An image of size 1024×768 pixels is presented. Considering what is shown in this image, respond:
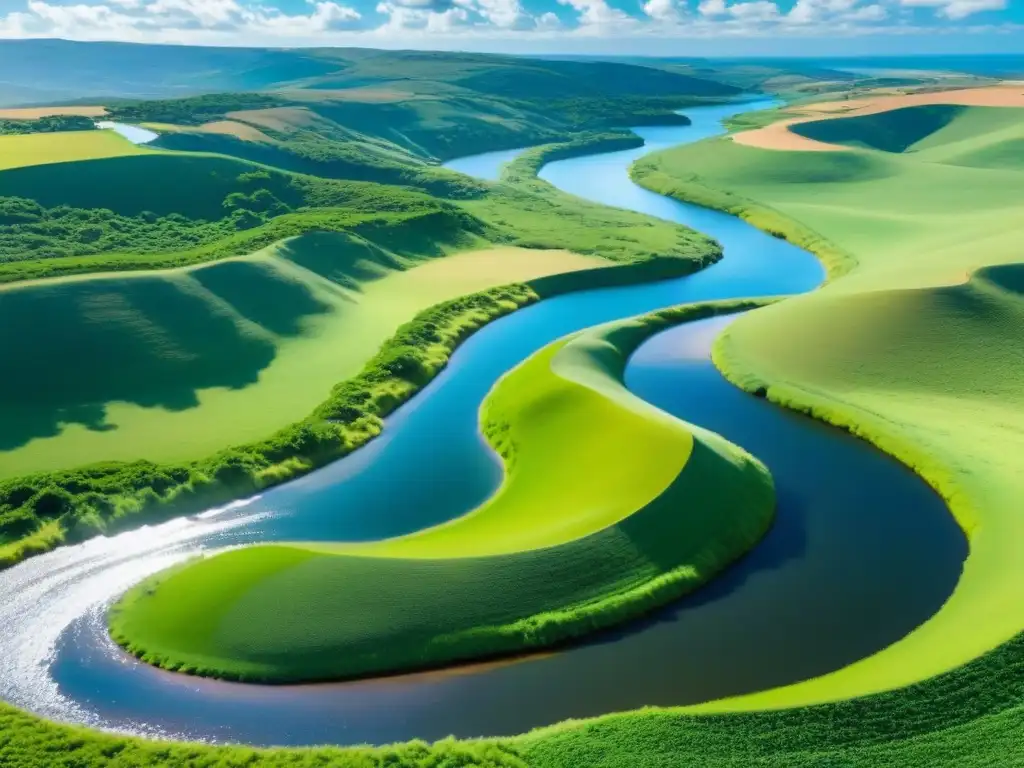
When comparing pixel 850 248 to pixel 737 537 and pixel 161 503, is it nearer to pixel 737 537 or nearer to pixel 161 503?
pixel 737 537

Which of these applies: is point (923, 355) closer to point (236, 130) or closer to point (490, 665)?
point (490, 665)

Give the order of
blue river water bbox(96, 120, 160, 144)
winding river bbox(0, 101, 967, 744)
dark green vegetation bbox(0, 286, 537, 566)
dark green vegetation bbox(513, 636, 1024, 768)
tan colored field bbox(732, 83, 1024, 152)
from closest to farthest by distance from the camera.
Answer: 1. dark green vegetation bbox(513, 636, 1024, 768)
2. winding river bbox(0, 101, 967, 744)
3. dark green vegetation bbox(0, 286, 537, 566)
4. blue river water bbox(96, 120, 160, 144)
5. tan colored field bbox(732, 83, 1024, 152)

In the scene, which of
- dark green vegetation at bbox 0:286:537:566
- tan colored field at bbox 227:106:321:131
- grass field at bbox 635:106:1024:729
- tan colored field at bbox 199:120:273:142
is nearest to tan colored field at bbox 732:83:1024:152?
grass field at bbox 635:106:1024:729

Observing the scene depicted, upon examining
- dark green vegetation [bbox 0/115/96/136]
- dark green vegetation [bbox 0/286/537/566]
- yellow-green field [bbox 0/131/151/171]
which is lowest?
dark green vegetation [bbox 0/286/537/566]

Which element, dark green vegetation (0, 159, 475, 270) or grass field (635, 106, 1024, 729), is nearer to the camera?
grass field (635, 106, 1024, 729)

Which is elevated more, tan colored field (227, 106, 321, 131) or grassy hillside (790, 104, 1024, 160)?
→ grassy hillside (790, 104, 1024, 160)

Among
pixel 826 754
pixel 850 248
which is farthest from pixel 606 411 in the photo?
pixel 850 248

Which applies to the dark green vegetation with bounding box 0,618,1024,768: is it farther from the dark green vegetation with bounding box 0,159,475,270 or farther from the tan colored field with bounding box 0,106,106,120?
the tan colored field with bounding box 0,106,106,120

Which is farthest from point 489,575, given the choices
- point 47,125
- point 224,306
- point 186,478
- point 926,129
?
point 926,129

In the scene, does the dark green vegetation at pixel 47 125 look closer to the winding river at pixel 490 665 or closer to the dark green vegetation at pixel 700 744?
the winding river at pixel 490 665
